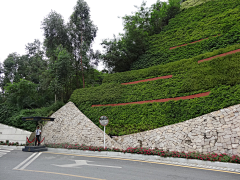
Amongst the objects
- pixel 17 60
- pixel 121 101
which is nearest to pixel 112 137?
pixel 121 101

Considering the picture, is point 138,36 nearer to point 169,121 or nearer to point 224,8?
point 224,8

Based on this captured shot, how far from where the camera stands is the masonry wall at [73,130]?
47.8ft

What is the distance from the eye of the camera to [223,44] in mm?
14766

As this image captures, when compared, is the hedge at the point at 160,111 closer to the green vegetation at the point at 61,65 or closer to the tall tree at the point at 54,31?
the green vegetation at the point at 61,65

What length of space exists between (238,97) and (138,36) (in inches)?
537

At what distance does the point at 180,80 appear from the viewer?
555 inches

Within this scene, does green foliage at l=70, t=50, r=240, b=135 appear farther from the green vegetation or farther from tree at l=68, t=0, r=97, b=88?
tree at l=68, t=0, r=97, b=88

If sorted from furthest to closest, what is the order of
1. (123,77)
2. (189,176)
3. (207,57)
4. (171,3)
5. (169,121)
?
(171,3), (123,77), (207,57), (169,121), (189,176)

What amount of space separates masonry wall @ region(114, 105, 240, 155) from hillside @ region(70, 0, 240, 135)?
1.82 ft

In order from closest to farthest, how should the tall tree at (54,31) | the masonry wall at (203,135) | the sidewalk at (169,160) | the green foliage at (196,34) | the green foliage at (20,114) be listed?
the sidewalk at (169,160)
the masonry wall at (203,135)
the green foliage at (196,34)
the green foliage at (20,114)
the tall tree at (54,31)

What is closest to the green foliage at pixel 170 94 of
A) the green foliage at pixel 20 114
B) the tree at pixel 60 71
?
the green foliage at pixel 20 114

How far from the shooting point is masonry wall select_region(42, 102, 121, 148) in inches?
574

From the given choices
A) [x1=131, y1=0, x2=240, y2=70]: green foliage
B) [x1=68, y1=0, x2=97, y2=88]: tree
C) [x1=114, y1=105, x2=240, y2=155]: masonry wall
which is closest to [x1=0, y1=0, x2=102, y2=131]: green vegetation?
[x1=68, y1=0, x2=97, y2=88]: tree

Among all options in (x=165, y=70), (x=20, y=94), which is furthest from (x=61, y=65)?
(x=165, y=70)
